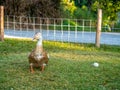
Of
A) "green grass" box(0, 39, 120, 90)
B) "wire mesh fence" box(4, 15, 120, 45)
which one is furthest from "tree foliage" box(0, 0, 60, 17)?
"green grass" box(0, 39, 120, 90)

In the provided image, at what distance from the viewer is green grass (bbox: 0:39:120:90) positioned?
7.19 m

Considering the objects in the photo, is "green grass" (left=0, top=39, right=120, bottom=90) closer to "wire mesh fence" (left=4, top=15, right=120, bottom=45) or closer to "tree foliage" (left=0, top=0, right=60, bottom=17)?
"wire mesh fence" (left=4, top=15, right=120, bottom=45)

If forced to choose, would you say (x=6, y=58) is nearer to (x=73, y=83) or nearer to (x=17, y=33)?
(x=73, y=83)

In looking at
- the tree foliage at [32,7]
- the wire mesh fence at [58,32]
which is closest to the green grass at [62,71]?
the wire mesh fence at [58,32]

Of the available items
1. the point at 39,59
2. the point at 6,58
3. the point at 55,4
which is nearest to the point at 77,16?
the point at 55,4

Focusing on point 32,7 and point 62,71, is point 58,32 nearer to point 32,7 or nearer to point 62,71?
point 32,7

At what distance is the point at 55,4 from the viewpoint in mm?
21984

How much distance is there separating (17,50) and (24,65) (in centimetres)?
305

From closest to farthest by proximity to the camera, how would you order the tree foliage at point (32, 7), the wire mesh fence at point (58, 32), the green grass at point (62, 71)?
the green grass at point (62, 71) → the wire mesh fence at point (58, 32) → the tree foliage at point (32, 7)

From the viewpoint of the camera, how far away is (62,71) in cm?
848

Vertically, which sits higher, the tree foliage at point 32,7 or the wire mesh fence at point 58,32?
the tree foliage at point 32,7

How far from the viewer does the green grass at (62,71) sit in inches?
283

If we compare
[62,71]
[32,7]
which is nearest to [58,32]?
[32,7]

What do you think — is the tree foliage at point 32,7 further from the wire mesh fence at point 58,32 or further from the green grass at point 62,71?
the green grass at point 62,71
